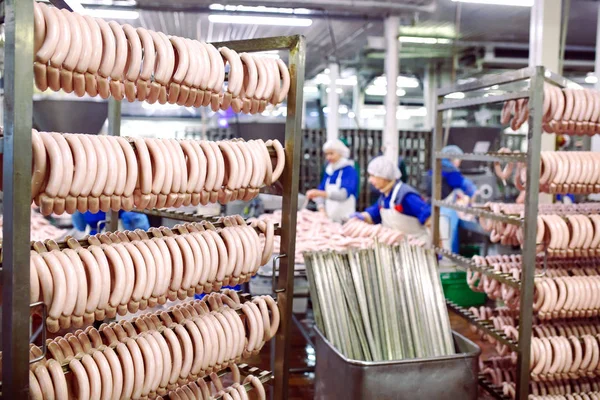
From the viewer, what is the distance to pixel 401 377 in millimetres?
2871

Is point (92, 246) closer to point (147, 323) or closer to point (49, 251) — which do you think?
point (49, 251)

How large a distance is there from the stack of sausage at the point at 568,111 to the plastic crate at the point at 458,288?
3.00 metres

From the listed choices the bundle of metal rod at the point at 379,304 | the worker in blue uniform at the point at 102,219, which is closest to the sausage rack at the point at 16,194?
the bundle of metal rod at the point at 379,304

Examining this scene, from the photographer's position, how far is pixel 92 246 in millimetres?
1688

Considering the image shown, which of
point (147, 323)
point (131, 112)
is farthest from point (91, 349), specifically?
point (131, 112)

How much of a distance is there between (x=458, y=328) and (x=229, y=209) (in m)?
2.68

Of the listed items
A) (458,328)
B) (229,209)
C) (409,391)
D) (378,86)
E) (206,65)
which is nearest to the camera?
(206,65)

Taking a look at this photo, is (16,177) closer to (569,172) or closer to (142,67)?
(142,67)

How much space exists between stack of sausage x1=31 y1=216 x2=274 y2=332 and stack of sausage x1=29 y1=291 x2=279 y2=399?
0.40ft

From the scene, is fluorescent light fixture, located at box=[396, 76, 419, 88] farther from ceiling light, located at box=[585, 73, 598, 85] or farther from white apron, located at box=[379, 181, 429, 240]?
white apron, located at box=[379, 181, 429, 240]

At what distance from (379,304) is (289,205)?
1075 millimetres

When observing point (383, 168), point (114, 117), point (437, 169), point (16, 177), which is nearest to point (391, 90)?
point (383, 168)

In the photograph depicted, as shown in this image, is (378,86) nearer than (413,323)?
No

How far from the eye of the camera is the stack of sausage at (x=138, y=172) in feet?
4.94
